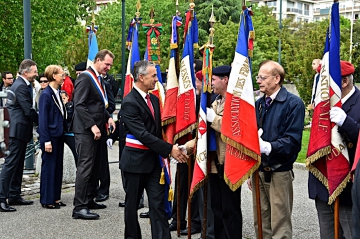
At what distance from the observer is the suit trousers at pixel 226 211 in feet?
18.0

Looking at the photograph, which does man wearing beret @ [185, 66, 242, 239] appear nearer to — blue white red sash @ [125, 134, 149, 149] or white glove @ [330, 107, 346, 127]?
blue white red sash @ [125, 134, 149, 149]

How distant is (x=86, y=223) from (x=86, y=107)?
1638 mm

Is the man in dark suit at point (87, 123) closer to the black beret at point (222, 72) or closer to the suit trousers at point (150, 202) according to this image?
the suit trousers at point (150, 202)

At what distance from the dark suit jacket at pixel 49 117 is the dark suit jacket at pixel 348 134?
170 inches

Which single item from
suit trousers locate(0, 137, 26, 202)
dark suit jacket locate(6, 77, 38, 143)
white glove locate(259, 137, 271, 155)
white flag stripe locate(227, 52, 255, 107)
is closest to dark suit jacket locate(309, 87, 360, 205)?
white glove locate(259, 137, 271, 155)

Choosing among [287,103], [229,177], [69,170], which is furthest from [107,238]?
[69,170]

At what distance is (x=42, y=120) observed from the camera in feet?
26.0

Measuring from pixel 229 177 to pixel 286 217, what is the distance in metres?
0.72

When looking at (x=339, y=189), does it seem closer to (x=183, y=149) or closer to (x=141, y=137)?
(x=183, y=149)

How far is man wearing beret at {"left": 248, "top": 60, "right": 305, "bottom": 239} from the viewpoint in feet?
17.0

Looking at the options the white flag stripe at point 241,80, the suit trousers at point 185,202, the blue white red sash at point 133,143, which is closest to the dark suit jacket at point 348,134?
the white flag stripe at point 241,80

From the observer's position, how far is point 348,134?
461 cm

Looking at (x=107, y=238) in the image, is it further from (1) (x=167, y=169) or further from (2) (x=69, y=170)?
(2) (x=69, y=170)

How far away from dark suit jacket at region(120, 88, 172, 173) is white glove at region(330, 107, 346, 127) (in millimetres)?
1823
